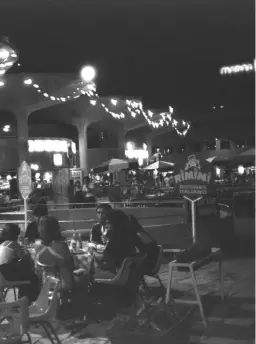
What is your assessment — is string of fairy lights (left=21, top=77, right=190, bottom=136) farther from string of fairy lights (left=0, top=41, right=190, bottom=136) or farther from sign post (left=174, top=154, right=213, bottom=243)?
sign post (left=174, top=154, right=213, bottom=243)

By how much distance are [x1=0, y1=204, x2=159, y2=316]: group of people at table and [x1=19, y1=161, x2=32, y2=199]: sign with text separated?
3.08 meters

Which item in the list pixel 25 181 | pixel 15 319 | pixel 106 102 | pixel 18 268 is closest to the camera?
pixel 15 319

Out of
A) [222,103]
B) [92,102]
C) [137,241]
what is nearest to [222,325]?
[137,241]

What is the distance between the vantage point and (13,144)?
3300 centimetres

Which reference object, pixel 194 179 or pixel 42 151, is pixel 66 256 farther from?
pixel 42 151

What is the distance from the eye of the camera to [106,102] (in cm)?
3662

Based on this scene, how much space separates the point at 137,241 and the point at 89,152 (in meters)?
38.0

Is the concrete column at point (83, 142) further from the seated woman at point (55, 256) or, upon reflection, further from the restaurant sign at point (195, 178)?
the seated woman at point (55, 256)

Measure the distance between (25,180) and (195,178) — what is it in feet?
11.6

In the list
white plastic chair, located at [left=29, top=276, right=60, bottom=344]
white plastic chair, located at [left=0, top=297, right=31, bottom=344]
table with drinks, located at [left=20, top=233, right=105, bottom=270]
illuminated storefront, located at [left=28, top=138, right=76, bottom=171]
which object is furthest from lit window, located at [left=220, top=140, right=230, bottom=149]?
white plastic chair, located at [left=0, top=297, right=31, bottom=344]

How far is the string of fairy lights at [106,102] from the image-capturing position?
8570mm

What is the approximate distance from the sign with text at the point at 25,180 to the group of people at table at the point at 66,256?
3.08 meters

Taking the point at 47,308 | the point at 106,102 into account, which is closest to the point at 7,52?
the point at 47,308

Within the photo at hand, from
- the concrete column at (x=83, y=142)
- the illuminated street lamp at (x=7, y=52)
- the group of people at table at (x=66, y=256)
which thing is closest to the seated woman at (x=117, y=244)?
the group of people at table at (x=66, y=256)
